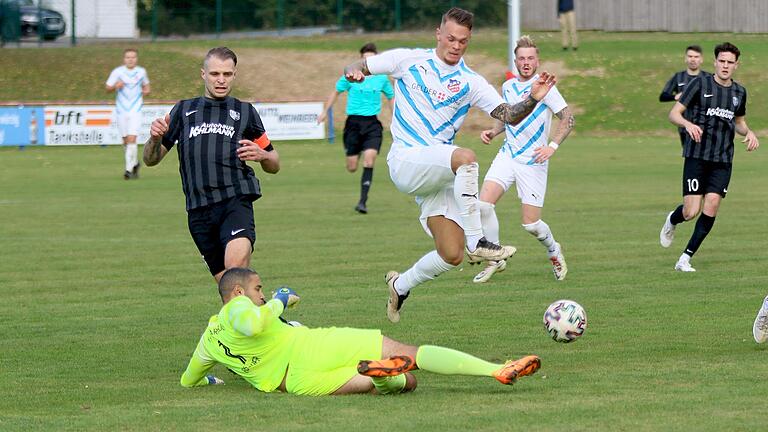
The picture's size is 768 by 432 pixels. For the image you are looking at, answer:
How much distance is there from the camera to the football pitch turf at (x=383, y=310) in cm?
710

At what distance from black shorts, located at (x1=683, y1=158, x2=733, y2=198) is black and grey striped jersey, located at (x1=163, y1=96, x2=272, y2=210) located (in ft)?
19.9

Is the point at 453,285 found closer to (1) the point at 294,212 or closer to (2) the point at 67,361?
(2) the point at 67,361

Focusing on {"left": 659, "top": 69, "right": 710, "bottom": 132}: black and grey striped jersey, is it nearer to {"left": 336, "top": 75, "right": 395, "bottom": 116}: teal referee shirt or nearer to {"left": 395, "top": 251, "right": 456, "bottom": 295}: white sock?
{"left": 336, "top": 75, "right": 395, "bottom": 116}: teal referee shirt

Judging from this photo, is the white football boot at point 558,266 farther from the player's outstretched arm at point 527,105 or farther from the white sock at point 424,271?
the player's outstretched arm at point 527,105

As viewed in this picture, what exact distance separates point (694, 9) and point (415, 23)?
10500 mm

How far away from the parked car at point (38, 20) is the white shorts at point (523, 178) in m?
34.4

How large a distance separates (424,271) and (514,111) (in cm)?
142

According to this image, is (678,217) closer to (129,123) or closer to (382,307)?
(382,307)

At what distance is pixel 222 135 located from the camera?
29.1 ft

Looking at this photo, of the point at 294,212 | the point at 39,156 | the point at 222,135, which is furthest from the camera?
the point at 39,156

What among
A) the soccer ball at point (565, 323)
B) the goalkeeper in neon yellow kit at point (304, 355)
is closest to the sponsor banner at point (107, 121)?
the soccer ball at point (565, 323)

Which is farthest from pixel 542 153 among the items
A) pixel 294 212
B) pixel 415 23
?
A: pixel 415 23

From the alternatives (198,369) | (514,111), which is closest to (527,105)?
(514,111)

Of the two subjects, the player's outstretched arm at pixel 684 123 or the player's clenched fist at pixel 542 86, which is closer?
the player's clenched fist at pixel 542 86
